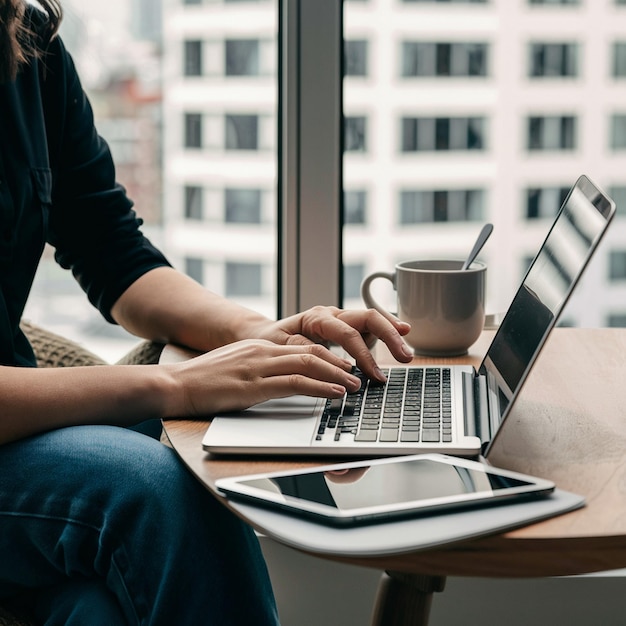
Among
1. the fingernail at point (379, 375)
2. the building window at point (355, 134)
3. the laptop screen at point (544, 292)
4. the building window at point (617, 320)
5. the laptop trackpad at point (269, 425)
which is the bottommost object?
the building window at point (617, 320)

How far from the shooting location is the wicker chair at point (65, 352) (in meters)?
1.15

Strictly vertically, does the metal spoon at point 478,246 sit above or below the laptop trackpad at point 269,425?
above

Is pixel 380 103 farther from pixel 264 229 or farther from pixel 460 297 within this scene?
pixel 460 297

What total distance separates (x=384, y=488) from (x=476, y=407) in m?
0.22

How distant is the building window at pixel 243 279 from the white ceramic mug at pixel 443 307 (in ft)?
1.93

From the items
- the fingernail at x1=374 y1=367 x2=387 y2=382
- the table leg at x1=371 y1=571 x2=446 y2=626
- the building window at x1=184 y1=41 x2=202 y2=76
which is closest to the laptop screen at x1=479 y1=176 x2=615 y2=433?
the fingernail at x1=374 y1=367 x2=387 y2=382

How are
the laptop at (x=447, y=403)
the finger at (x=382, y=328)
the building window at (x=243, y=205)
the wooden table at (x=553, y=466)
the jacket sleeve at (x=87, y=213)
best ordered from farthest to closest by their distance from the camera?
the building window at (x=243, y=205) → the jacket sleeve at (x=87, y=213) → the finger at (x=382, y=328) → the laptop at (x=447, y=403) → the wooden table at (x=553, y=466)

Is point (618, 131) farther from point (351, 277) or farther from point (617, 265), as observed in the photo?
point (351, 277)

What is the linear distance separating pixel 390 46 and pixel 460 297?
649mm

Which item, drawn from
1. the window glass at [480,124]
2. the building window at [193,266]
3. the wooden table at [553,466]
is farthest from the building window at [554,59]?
the building window at [193,266]

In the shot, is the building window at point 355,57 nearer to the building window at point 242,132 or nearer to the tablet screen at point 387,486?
the building window at point 242,132

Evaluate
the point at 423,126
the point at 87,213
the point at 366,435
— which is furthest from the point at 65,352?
the point at 423,126

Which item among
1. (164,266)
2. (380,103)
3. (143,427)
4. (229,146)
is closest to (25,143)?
(164,266)

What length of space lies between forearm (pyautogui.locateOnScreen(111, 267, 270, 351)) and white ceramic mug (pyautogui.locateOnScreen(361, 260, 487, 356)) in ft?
0.58
